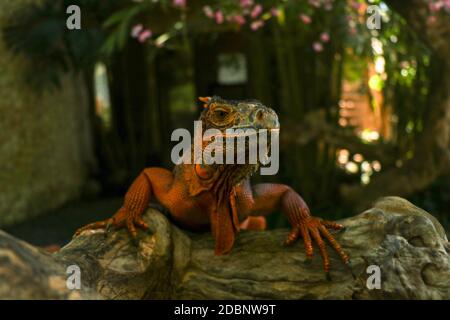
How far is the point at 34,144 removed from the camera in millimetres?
6797

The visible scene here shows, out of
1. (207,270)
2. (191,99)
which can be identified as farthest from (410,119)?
(207,270)

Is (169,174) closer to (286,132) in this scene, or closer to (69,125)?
(286,132)

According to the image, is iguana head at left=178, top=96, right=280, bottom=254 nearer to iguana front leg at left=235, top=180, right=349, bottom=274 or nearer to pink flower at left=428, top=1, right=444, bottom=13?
iguana front leg at left=235, top=180, right=349, bottom=274

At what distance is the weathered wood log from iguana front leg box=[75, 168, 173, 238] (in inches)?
2.1

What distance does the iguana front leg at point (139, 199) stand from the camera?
2648 millimetres

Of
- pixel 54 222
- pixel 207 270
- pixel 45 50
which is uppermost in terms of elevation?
pixel 45 50

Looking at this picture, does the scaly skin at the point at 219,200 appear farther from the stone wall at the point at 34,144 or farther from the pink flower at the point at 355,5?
the stone wall at the point at 34,144

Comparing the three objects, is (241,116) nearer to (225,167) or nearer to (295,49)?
(225,167)

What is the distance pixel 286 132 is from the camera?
6.27 m

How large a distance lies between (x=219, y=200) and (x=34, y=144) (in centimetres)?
478

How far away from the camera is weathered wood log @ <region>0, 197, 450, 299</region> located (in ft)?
7.64

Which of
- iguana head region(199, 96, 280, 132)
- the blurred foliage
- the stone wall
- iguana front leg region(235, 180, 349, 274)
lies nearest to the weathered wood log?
iguana front leg region(235, 180, 349, 274)

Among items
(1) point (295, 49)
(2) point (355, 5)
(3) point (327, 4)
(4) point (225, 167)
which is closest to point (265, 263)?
(4) point (225, 167)
